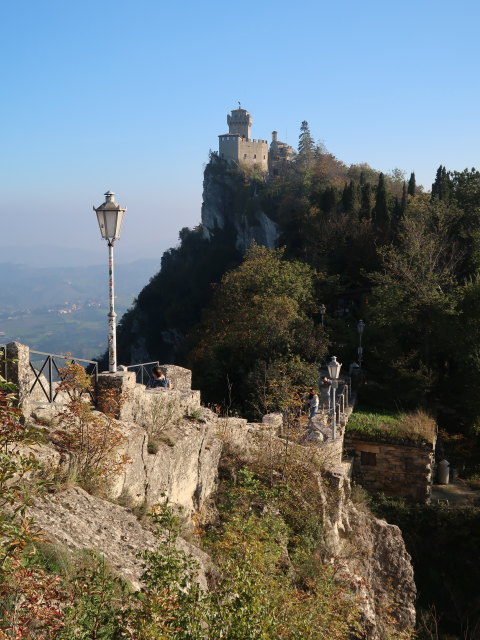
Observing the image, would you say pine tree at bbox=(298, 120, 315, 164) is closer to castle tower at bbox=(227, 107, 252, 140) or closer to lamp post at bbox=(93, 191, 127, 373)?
castle tower at bbox=(227, 107, 252, 140)

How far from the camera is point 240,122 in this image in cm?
11406

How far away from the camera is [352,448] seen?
17.6m

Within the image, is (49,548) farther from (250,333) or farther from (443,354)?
(443,354)

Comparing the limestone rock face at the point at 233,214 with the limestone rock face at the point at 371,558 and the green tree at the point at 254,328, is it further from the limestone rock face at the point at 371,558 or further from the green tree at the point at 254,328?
the limestone rock face at the point at 371,558

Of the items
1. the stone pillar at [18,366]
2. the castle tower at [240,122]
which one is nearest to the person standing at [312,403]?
the stone pillar at [18,366]

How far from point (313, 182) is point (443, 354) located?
44087 millimetres

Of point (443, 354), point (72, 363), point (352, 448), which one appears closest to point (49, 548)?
point (72, 363)

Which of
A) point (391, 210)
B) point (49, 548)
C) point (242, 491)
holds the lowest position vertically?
point (242, 491)

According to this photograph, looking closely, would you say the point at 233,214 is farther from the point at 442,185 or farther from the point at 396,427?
the point at 396,427

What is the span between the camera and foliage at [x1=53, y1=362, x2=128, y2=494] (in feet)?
22.9

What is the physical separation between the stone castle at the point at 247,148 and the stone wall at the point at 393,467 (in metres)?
85.4

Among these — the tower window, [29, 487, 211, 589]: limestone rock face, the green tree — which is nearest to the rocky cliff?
[29, 487, 211, 589]: limestone rock face

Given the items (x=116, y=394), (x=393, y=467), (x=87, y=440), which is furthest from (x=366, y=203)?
(x=87, y=440)

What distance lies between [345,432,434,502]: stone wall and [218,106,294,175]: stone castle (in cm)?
8542
